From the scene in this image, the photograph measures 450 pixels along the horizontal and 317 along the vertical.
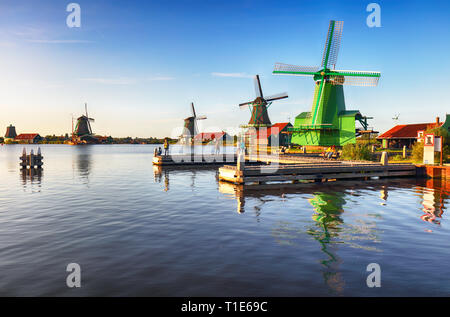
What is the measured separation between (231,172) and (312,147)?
37.8 m

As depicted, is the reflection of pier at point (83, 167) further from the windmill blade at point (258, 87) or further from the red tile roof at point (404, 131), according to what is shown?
the red tile roof at point (404, 131)

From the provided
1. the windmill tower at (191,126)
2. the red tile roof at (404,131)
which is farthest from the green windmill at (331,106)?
the windmill tower at (191,126)

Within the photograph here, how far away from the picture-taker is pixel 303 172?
27266mm

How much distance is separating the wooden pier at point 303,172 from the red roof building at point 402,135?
31.4m

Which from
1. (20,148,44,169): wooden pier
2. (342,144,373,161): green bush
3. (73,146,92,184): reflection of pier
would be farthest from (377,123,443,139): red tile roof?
(20,148,44,169): wooden pier

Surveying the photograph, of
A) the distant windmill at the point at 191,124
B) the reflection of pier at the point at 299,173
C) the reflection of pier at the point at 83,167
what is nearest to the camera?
the reflection of pier at the point at 299,173

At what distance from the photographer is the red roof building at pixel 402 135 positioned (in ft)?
188

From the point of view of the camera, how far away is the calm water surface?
7934 millimetres

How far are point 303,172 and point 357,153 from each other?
14.8 m

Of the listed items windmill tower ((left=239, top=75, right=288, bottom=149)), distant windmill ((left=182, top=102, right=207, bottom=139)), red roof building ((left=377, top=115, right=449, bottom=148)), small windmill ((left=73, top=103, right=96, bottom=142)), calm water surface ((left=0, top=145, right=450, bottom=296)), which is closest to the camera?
calm water surface ((left=0, top=145, right=450, bottom=296))

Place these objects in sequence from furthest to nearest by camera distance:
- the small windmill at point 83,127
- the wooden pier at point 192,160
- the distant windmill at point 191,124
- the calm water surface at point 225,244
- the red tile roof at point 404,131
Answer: the small windmill at point 83,127 → the distant windmill at point 191,124 → the red tile roof at point 404,131 → the wooden pier at point 192,160 → the calm water surface at point 225,244

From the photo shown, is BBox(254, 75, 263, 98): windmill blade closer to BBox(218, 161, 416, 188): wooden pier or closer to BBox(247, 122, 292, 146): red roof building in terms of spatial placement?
BBox(247, 122, 292, 146): red roof building

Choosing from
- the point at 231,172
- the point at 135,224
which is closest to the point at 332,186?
the point at 231,172

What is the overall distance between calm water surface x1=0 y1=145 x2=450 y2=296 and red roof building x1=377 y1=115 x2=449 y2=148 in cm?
4198
